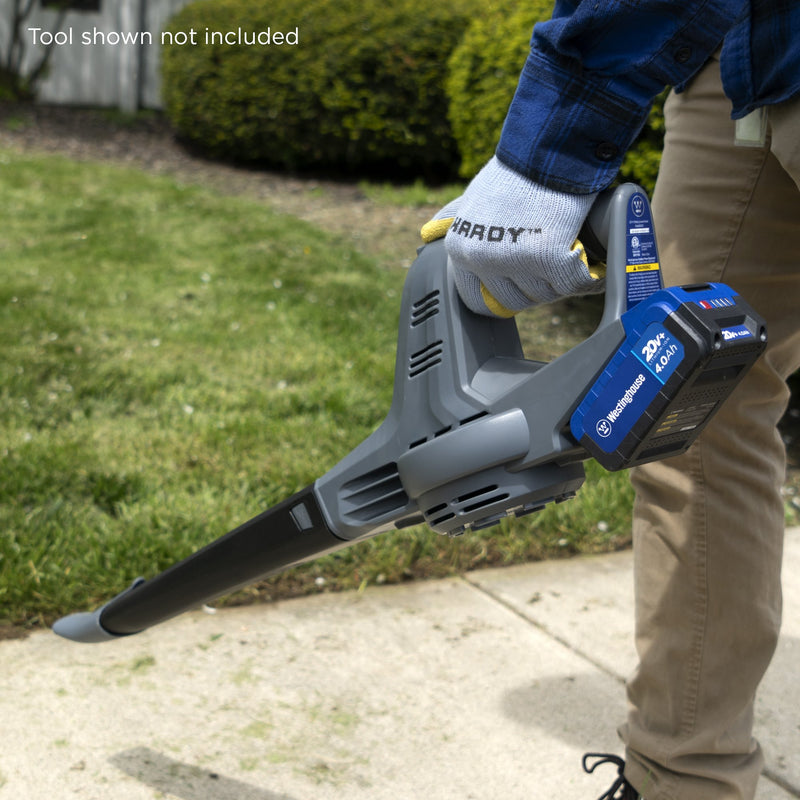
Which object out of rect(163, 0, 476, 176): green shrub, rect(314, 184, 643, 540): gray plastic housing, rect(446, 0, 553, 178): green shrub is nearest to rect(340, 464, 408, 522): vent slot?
rect(314, 184, 643, 540): gray plastic housing

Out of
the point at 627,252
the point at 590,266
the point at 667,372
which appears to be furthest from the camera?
the point at 590,266

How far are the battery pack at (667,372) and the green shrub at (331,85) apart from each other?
7.08 m

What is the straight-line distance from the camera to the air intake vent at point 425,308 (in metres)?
1.44

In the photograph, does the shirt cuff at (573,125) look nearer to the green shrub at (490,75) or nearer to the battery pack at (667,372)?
the battery pack at (667,372)

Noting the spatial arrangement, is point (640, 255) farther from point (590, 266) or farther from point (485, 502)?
point (485, 502)

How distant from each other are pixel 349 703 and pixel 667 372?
52.1 inches

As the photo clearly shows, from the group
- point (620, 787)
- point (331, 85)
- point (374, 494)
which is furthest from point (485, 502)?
point (331, 85)

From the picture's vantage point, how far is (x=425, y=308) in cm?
146

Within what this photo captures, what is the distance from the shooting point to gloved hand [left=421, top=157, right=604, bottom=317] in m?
1.24

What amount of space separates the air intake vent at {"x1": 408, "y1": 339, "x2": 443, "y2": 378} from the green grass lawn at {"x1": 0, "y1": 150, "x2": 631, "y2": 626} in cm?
129

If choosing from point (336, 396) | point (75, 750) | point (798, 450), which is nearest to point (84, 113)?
point (336, 396)

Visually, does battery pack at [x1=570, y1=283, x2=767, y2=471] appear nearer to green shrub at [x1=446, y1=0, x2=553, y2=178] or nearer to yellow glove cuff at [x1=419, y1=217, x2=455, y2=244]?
yellow glove cuff at [x1=419, y1=217, x2=455, y2=244]

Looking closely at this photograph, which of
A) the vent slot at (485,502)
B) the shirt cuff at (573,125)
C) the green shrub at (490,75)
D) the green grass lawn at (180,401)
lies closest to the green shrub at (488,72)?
the green shrub at (490,75)

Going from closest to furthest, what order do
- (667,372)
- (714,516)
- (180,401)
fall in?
(667,372), (714,516), (180,401)
